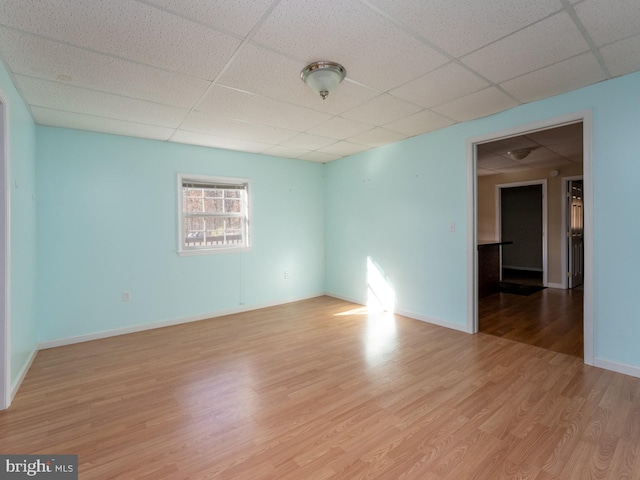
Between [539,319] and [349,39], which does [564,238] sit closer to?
[539,319]

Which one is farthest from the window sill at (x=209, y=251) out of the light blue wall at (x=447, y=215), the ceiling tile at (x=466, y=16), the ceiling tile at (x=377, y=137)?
the ceiling tile at (x=466, y=16)

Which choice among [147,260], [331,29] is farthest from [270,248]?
[331,29]

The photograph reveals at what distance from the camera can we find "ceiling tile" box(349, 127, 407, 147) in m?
3.88

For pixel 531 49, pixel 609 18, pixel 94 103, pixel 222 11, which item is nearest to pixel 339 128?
pixel 531 49

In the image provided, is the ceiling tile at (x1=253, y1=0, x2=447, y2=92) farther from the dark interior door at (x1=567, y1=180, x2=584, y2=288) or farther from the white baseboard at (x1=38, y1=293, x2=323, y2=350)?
the dark interior door at (x1=567, y1=180, x2=584, y2=288)

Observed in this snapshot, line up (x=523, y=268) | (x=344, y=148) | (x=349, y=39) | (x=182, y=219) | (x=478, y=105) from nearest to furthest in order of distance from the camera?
1. (x=349, y=39)
2. (x=478, y=105)
3. (x=182, y=219)
4. (x=344, y=148)
5. (x=523, y=268)

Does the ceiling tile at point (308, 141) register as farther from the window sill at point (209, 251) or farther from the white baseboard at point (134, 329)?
the white baseboard at point (134, 329)

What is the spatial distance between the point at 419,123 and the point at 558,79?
4.34ft

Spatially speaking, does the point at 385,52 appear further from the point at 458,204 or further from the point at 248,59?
the point at 458,204

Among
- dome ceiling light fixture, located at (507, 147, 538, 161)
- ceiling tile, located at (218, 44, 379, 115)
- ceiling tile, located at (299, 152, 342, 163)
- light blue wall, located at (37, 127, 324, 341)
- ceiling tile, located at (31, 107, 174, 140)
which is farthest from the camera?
ceiling tile, located at (299, 152, 342, 163)

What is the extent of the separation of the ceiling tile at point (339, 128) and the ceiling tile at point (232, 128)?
1.20 feet

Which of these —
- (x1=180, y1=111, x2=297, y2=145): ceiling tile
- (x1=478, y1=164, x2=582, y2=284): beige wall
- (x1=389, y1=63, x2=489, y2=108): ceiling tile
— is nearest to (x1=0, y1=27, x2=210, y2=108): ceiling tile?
(x1=180, y1=111, x2=297, y2=145): ceiling tile

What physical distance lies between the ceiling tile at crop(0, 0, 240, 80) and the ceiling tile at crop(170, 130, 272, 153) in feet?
5.60

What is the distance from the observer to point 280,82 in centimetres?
250
